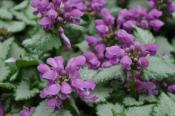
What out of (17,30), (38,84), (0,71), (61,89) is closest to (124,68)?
(61,89)

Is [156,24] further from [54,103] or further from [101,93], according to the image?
[54,103]

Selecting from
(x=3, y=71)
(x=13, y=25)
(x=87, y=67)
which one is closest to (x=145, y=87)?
(x=87, y=67)

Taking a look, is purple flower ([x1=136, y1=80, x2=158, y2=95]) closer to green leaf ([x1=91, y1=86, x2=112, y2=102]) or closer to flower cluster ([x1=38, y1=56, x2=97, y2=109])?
green leaf ([x1=91, y1=86, x2=112, y2=102])

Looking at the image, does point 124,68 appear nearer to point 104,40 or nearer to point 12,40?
point 104,40

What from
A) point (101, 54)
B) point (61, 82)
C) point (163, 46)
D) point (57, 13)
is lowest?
point (163, 46)

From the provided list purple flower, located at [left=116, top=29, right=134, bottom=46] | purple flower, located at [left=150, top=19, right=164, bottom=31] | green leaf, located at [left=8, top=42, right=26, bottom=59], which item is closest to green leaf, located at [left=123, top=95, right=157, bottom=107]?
purple flower, located at [left=116, top=29, right=134, bottom=46]

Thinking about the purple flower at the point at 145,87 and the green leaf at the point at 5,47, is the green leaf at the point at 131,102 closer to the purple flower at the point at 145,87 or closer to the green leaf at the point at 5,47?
the purple flower at the point at 145,87

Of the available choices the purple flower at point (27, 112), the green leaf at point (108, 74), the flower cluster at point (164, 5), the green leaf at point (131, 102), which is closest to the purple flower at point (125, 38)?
the green leaf at point (108, 74)
